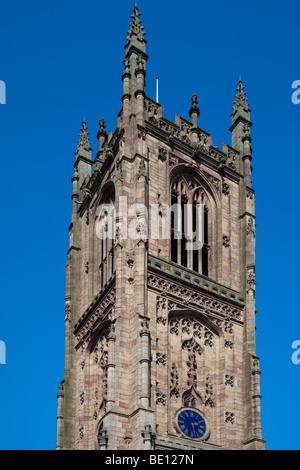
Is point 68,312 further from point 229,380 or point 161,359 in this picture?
point 229,380

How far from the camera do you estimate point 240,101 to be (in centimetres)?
6319

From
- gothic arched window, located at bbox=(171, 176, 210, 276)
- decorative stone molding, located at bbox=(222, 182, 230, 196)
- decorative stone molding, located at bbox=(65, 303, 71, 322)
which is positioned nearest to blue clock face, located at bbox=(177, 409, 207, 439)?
gothic arched window, located at bbox=(171, 176, 210, 276)

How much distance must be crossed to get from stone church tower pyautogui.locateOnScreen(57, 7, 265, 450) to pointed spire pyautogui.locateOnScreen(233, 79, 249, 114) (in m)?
0.78

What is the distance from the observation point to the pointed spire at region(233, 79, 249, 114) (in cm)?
6272

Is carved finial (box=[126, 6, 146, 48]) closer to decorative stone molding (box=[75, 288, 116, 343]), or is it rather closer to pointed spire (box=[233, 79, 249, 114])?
pointed spire (box=[233, 79, 249, 114])

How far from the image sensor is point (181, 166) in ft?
185

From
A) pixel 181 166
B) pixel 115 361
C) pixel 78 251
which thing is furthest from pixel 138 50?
pixel 115 361

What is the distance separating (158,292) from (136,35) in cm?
1744

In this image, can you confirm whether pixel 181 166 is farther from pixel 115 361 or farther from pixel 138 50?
pixel 115 361

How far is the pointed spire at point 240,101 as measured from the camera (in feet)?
206

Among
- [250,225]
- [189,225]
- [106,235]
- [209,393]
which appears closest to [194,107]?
[250,225]

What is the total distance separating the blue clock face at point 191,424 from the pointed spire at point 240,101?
22.2m

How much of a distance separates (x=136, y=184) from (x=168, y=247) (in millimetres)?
3858

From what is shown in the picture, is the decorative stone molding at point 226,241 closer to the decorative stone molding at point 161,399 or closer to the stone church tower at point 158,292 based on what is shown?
the stone church tower at point 158,292
